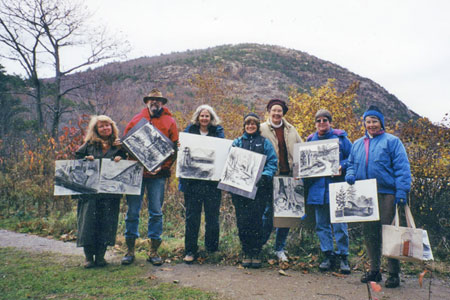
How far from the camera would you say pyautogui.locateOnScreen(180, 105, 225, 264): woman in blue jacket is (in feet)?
15.3

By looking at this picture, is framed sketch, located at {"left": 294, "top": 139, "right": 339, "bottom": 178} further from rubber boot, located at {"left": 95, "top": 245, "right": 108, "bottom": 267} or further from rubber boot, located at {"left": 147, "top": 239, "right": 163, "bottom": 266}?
rubber boot, located at {"left": 95, "top": 245, "right": 108, "bottom": 267}

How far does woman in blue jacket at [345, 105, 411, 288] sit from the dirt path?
26cm

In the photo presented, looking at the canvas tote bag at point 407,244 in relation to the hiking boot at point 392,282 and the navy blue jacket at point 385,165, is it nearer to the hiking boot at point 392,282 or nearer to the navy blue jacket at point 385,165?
the navy blue jacket at point 385,165

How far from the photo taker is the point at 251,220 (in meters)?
4.49

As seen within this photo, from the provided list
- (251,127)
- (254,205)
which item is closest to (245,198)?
(254,205)

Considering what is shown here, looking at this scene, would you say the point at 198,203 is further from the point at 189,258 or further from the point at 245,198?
the point at 189,258

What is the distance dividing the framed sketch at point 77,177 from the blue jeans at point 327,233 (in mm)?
3127

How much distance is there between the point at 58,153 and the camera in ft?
29.6

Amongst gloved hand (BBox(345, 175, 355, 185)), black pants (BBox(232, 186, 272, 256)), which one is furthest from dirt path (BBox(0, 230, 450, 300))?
gloved hand (BBox(345, 175, 355, 185))

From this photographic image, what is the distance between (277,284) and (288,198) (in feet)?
4.02

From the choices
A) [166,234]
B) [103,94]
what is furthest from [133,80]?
[166,234]

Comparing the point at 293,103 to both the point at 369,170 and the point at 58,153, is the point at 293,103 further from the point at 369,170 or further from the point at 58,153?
the point at 58,153

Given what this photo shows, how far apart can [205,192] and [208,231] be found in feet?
2.03

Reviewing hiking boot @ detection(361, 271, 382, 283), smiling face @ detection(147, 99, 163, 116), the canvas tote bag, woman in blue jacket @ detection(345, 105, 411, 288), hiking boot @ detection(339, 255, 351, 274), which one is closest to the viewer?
the canvas tote bag
